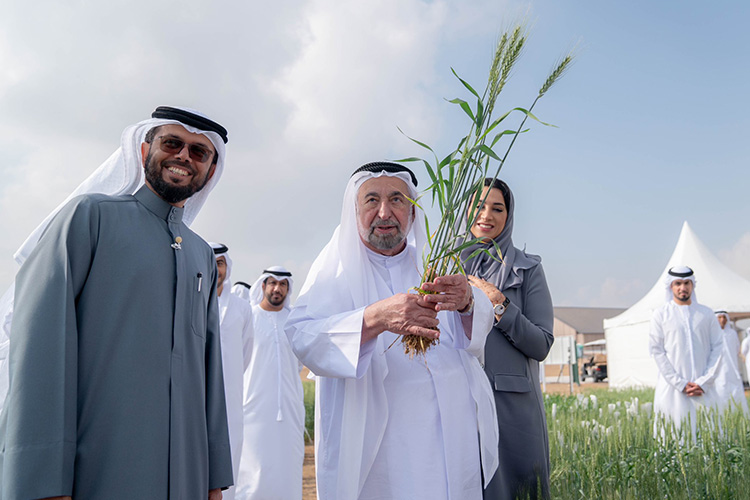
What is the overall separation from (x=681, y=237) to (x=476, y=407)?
21621 millimetres

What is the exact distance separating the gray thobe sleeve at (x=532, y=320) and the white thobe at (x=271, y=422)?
3777mm

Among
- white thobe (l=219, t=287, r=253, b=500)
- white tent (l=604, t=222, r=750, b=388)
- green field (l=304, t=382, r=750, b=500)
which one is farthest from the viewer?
white tent (l=604, t=222, r=750, b=388)

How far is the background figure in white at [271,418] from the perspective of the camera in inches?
247

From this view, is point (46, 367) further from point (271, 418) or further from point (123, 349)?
point (271, 418)

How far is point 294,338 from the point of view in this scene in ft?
8.53

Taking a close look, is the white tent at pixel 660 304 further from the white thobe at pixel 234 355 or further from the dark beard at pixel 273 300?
the white thobe at pixel 234 355

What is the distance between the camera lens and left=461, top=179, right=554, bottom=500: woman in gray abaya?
2.79 meters

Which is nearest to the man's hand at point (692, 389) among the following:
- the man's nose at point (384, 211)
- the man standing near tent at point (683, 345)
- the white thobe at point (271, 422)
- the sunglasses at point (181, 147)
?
the man standing near tent at point (683, 345)

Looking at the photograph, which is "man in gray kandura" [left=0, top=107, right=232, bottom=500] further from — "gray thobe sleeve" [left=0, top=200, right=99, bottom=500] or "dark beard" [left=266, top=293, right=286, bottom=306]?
"dark beard" [left=266, top=293, right=286, bottom=306]

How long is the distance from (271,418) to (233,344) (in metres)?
1.49

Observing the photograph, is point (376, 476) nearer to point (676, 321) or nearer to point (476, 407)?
point (476, 407)

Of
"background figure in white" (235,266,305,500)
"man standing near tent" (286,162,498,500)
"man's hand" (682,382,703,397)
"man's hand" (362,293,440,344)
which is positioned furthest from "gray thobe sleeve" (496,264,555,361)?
"man's hand" (682,382,703,397)

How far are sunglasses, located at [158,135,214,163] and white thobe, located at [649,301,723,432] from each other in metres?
6.14

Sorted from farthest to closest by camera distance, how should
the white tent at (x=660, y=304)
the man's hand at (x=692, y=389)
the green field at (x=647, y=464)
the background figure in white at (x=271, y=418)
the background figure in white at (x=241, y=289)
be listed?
the white tent at (x=660, y=304) → the background figure in white at (x=241, y=289) → the man's hand at (x=692, y=389) → the background figure in white at (x=271, y=418) → the green field at (x=647, y=464)
